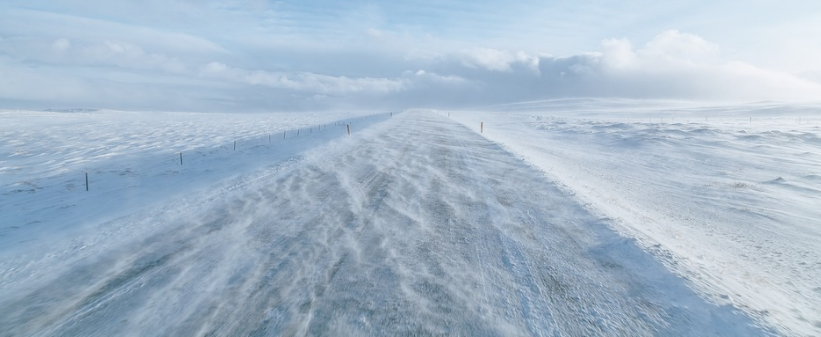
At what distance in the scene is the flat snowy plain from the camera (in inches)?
165

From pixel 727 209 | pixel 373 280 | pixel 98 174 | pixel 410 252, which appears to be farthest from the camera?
pixel 98 174

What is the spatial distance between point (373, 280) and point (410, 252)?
1015mm

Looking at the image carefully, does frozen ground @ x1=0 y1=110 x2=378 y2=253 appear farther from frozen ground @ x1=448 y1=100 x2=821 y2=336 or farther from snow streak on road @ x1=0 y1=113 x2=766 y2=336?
frozen ground @ x1=448 y1=100 x2=821 y2=336

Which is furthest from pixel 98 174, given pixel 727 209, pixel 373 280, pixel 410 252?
pixel 727 209

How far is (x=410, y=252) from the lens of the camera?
5867 mm

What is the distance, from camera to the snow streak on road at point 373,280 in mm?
4102

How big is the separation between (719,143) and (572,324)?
20429 mm

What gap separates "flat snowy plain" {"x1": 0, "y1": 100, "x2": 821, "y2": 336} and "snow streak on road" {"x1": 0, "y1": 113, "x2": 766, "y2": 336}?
1.1 inches

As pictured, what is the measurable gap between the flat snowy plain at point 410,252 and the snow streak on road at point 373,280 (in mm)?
28

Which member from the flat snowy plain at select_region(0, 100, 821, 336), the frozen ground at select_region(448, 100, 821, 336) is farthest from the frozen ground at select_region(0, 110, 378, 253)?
the frozen ground at select_region(448, 100, 821, 336)

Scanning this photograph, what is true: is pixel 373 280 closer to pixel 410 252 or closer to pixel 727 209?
pixel 410 252

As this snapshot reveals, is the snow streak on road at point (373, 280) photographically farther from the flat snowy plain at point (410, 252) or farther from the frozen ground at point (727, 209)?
the frozen ground at point (727, 209)

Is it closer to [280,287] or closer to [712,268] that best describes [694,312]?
[712,268]

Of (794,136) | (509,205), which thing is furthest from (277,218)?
(794,136)
